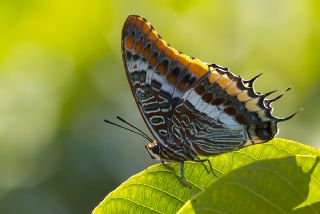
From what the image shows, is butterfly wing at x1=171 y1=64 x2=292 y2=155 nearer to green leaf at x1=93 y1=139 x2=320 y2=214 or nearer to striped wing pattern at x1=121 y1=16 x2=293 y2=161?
striped wing pattern at x1=121 y1=16 x2=293 y2=161

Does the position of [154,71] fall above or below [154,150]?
above

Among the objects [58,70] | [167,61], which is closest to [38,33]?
[58,70]

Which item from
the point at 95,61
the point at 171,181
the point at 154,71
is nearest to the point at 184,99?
the point at 154,71

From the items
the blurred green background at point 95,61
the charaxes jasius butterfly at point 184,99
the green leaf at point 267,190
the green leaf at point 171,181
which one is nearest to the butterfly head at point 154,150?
the charaxes jasius butterfly at point 184,99

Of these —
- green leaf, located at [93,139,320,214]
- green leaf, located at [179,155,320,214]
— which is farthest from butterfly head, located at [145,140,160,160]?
green leaf, located at [179,155,320,214]

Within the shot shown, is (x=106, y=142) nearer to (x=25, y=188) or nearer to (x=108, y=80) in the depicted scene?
(x=25, y=188)

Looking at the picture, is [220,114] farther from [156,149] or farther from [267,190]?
[267,190]
